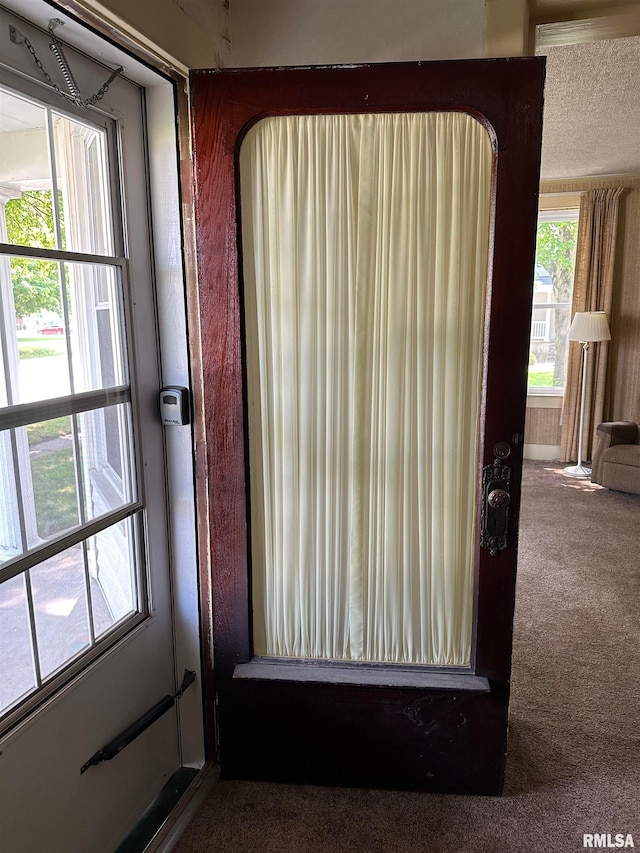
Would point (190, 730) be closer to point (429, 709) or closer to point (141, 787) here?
point (141, 787)

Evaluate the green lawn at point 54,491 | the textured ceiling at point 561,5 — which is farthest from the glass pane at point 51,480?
the textured ceiling at point 561,5

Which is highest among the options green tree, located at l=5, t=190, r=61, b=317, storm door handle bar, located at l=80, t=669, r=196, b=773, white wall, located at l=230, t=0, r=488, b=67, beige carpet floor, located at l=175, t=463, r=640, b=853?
white wall, located at l=230, t=0, r=488, b=67

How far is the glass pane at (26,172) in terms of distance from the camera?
1124 millimetres

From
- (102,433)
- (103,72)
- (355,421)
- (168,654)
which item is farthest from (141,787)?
(103,72)

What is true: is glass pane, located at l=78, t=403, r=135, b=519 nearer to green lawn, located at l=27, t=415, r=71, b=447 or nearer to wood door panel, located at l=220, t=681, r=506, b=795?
green lawn, located at l=27, t=415, r=71, b=447

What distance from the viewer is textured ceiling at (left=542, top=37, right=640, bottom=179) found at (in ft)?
8.95

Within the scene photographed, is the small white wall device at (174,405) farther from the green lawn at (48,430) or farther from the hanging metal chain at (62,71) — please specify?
the hanging metal chain at (62,71)

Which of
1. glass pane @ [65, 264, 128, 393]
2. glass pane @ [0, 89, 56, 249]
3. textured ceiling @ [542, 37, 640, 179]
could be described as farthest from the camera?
textured ceiling @ [542, 37, 640, 179]

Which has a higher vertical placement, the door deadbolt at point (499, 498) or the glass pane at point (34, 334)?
the glass pane at point (34, 334)

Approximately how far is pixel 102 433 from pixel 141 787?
0.98m

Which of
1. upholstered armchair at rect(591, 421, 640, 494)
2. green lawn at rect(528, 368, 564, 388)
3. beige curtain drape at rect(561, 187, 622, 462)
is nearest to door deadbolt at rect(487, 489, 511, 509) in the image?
upholstered armchair at rect(591, 421, 640, 494)

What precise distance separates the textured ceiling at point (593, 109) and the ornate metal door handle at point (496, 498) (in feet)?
5.26

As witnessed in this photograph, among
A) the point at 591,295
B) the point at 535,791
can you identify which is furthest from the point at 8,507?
the point at 591,295

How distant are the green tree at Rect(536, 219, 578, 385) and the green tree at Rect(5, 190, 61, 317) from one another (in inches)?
199
